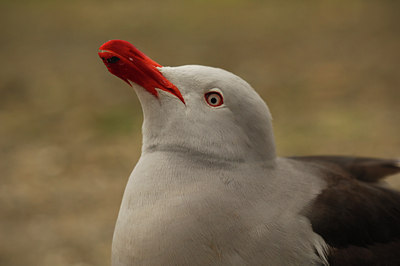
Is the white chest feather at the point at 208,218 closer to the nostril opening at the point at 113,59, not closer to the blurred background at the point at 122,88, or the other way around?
the nostril opening at the point at 113,59

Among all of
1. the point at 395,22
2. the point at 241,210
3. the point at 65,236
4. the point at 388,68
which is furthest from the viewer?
the point at 395,22

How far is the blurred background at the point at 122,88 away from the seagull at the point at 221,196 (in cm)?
193

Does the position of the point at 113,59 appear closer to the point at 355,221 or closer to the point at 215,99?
the point at 215,99

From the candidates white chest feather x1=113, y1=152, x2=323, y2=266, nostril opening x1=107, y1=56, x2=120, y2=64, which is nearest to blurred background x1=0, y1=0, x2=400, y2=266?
white chest feather x1=113, y1=152, x2=323, y2=266

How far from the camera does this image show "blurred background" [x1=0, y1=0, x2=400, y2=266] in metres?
4.29

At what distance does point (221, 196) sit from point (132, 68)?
24.1 inches

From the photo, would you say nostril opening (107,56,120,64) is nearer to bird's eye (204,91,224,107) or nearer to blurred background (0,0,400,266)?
bird's eye (204,91,224,107)

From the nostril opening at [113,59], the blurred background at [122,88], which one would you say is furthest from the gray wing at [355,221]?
the blurred background at [122,88]

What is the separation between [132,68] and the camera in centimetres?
204

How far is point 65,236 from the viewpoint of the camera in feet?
13.0

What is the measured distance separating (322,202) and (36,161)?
3598mm

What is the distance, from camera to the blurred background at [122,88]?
4293mm

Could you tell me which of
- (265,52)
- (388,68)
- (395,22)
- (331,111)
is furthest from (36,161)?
(395,22)

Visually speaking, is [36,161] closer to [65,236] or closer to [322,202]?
[65,236]
